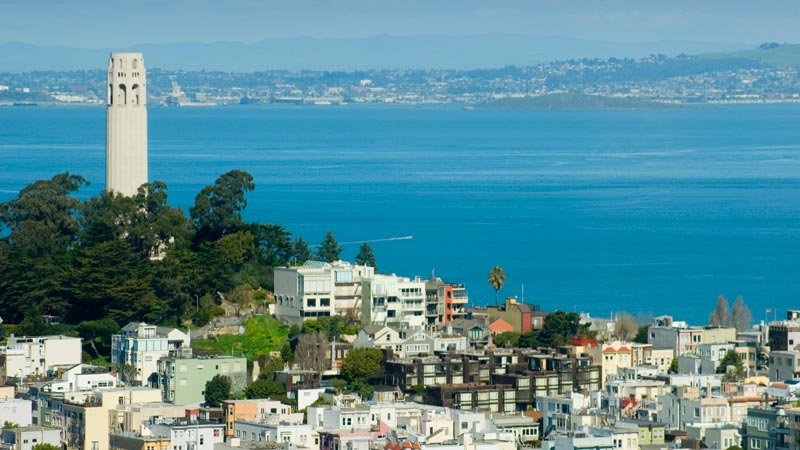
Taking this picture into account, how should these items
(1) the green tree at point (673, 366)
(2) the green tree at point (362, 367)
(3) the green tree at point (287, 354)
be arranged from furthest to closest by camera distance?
(1) the green tree at point (673, 366), (3) the green tree at point (287, 354), (2) the green tree at point (362, 367)

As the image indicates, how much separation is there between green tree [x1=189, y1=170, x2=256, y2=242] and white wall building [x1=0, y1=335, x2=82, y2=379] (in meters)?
9.46

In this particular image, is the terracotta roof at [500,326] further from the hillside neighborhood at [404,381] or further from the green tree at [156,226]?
the green tree at [156,226]

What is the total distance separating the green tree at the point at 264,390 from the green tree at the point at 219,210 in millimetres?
13118

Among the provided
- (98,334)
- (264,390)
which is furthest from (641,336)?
(98,334)

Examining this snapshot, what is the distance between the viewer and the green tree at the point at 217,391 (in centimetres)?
4478

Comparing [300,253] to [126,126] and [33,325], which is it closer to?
[126,126]

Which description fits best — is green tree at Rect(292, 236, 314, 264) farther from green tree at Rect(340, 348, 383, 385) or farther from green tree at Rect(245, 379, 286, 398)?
green tree at Rect(245, 379, 286, 398)

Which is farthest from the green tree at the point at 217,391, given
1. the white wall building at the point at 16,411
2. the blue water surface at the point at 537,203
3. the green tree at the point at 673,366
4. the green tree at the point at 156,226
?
Result: the blue water surface at the point at 537,203

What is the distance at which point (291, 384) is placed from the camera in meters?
45.6

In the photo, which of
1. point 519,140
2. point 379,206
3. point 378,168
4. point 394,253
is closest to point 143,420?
point 394,253

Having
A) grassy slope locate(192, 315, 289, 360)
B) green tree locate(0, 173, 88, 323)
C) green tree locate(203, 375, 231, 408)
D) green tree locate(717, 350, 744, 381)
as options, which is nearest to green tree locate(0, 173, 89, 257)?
green tree locate(0, 173, 88, 323)

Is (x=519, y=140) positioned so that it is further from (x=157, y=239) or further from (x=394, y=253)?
(x=157, y=239)

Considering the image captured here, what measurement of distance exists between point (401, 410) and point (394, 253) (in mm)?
44752

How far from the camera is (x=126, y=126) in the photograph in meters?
62.2
